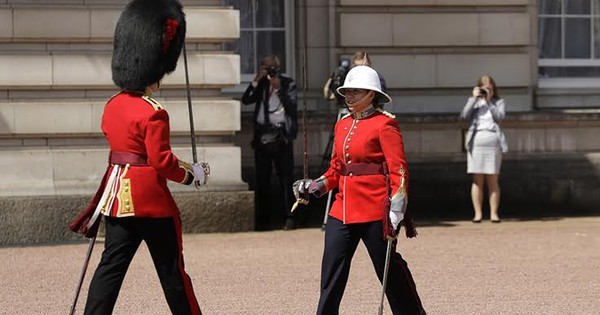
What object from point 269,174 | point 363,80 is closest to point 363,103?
point 363,80

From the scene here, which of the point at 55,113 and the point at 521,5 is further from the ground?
the point at 521,5

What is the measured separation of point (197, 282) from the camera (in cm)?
1010

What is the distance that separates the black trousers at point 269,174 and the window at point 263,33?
57.7 inches

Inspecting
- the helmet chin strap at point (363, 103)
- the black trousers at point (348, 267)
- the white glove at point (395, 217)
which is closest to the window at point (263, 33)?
the helmet chin strap at point (363, 103)

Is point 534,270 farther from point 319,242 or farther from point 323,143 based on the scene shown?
point 323,143

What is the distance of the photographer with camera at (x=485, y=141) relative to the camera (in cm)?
1383

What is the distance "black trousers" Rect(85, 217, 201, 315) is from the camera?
23.9 ft

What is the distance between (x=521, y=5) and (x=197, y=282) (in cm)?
593

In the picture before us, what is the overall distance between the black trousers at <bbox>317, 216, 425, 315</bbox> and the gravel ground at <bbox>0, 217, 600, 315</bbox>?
1165 mm

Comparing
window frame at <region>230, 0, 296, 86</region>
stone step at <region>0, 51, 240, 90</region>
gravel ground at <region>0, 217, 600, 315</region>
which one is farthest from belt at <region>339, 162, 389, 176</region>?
window frame at <region>230, 0, 296, 86</region>

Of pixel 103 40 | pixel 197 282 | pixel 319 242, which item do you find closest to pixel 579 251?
pixel 319 242

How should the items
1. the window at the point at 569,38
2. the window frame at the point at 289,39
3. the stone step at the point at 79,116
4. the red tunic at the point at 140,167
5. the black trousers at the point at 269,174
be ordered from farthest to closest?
the window at the point at 569,38 → the window frame at the point at 289,39 → the black trousers at the point at 269,174 → the stone step at the point at 79,116 → the red tunic at the point at 140,167

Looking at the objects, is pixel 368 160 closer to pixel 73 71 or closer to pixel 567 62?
pixel 73 71

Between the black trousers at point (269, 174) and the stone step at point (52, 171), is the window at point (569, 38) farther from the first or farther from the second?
the stone step at point (52, 171)
